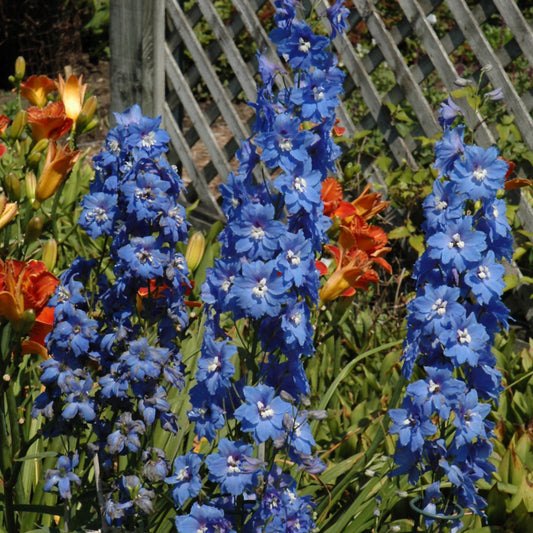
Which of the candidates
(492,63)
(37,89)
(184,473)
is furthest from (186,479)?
(492,63)

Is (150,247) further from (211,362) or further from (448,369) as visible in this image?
(448,369)

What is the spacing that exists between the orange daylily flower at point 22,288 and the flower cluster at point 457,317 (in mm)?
744

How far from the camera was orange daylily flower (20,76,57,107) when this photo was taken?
2395mm

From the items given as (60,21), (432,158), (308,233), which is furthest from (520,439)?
(60,21)

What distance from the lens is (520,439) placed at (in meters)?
1.96

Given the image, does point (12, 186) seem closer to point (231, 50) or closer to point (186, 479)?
point (186, 479)

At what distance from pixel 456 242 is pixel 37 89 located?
1.66 meters

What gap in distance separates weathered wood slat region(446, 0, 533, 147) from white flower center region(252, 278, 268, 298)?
6.45 feet

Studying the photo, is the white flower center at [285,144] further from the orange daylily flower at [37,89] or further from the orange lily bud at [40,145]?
the orange daylily flower at [37,89]

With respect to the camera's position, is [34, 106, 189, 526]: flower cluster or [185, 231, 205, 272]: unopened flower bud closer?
[34, 106, 189, 526]: flower cluster

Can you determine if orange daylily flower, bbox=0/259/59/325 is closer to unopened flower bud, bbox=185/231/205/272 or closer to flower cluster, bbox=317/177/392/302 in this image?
unopened flower bud, bbox=185/231/205/272

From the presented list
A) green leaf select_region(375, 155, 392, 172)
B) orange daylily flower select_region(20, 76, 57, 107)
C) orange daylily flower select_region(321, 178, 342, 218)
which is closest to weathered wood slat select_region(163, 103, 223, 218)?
green leaf select_region(375, 155, 392, 172)

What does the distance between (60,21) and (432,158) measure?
3.72 metres

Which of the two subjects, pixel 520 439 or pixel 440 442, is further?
pixel 520 439
